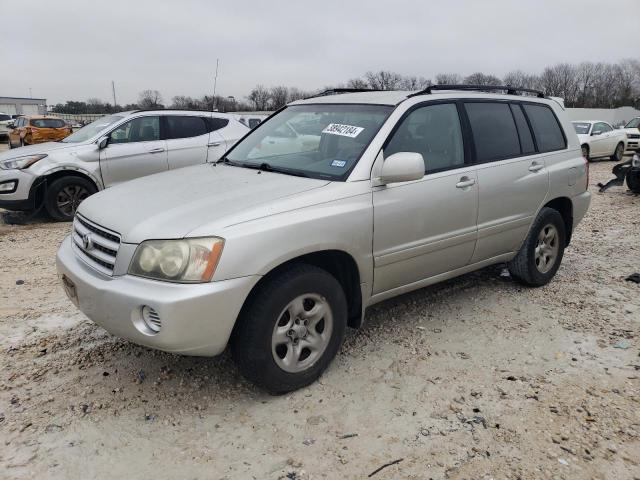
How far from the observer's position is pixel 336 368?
3514 mm

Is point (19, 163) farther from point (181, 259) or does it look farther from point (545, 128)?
point (545, 128)

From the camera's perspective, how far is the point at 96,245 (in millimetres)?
3072

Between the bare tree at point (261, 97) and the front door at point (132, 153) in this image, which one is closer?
the front door at point (132, 153)

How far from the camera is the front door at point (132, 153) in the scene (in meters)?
7.96

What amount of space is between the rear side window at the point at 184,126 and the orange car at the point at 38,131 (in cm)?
1647

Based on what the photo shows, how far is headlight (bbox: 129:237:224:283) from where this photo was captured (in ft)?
8.79

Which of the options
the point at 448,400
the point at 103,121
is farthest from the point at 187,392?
the point at 103,121

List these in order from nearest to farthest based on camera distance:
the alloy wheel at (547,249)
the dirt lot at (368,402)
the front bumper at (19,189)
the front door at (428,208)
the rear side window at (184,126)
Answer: the dirt lot at (368,402)
the front door at (428,208)
the alloy wheel at (547,249)
the front bumper at (19,189)
the rear side window at (184,126)

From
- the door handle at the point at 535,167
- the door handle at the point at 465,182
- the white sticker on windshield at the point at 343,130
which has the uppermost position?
the white sticker on windshield at the point at 343,130

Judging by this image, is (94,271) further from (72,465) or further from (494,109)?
(494,109)

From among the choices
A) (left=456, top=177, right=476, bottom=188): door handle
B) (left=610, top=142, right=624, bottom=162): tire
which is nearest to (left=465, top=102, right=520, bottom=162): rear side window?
(left=456, top=177, right=476, bottom=188): door handle

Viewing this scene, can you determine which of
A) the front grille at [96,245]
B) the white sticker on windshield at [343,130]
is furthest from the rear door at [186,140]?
the front grille at [96,245]

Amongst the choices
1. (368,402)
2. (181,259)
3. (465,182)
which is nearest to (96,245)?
(181,259)

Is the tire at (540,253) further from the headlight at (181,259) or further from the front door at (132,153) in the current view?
the front door at (132,153)
